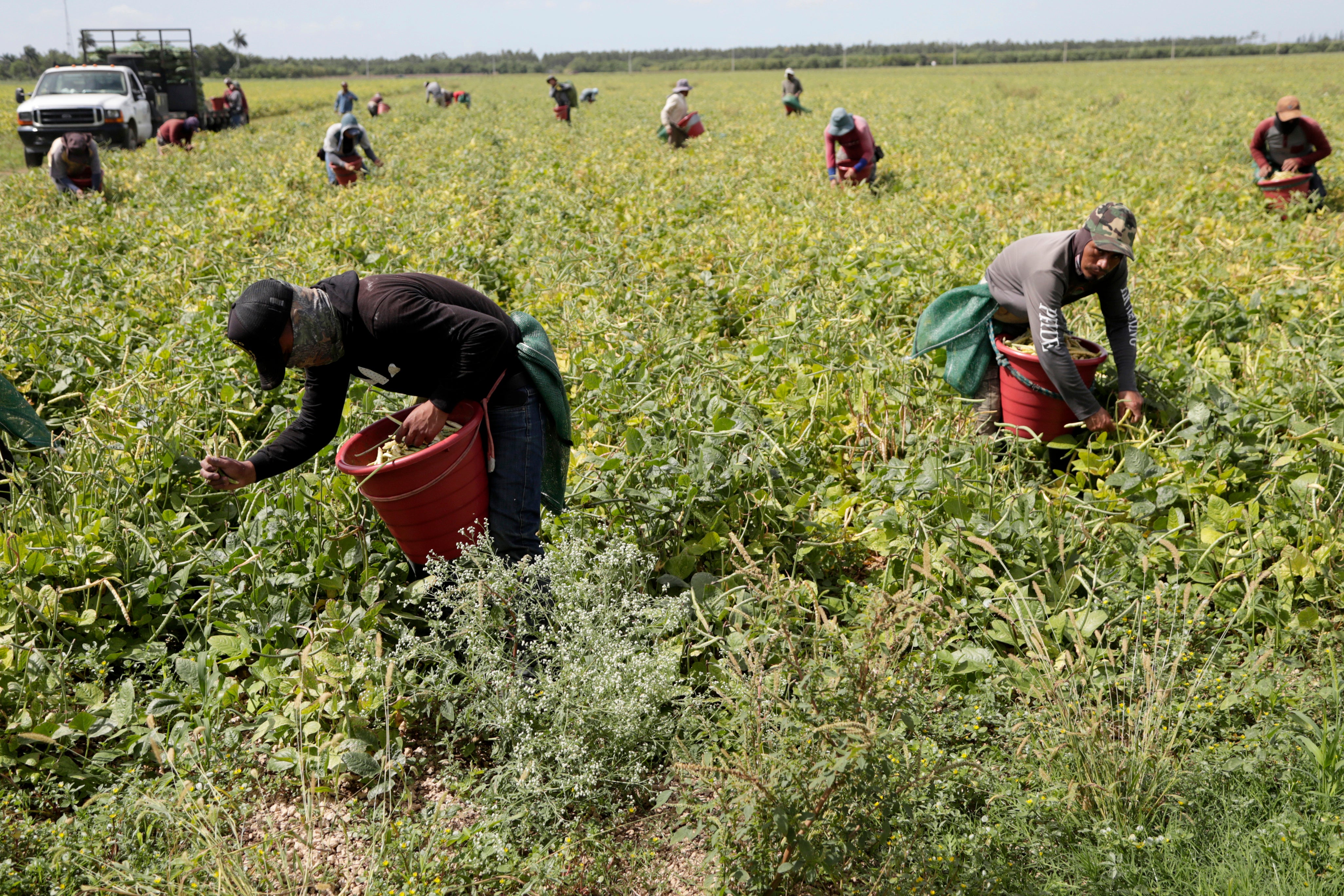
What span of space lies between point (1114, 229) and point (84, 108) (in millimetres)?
18386

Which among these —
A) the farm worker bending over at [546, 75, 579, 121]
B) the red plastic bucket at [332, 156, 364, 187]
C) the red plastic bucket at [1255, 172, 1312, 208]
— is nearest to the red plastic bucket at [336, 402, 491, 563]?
the red plastic bucket at [1255, 172, 1312, 208]

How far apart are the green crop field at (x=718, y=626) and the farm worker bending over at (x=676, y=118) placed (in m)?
10.1

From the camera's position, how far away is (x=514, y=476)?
2781mm

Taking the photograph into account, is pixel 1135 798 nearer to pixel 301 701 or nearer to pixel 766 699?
pixel 766 699

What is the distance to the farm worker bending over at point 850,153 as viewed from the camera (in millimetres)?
9656

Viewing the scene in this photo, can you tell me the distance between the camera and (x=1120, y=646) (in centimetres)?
259

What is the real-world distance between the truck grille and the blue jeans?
17.4 metres

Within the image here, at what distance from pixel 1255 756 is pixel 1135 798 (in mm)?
381

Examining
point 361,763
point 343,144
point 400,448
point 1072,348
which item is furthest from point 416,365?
point 343,144

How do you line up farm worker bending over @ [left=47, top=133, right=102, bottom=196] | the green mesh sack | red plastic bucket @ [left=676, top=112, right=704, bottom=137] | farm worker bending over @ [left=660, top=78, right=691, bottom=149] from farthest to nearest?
red plastic bucket @ [left=676, top=112, right=704, bottom=137] → farm worker bending over @ [left=660, top=78, right=691, bottom=149] → farm worker bending over @ [left=47, top=133, right=102, bottom=196] → the green mesh sack

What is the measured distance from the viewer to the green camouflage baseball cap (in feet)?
11.0

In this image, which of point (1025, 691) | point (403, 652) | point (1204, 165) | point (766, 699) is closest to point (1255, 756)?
point (1025, 691)

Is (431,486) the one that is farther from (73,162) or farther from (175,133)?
(175,133)

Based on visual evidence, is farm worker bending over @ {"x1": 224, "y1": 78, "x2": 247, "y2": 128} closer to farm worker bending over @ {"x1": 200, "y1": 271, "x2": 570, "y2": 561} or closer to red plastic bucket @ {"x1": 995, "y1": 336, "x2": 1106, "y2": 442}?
farm worker bending over @ {"x1": 200, "y1": 271, "x2": 570, "y2": 561}
